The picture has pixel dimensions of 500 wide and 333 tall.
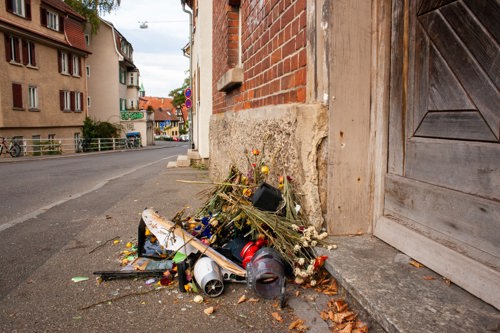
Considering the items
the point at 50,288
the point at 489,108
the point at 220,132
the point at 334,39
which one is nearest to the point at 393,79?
the point at 334,39

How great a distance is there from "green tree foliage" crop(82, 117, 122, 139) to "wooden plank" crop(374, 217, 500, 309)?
102 feet

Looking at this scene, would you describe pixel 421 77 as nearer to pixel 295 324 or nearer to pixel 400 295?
pixel 400 295

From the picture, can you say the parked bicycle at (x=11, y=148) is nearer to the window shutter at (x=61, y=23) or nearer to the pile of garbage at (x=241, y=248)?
the window shutter at (x=61, y=23)

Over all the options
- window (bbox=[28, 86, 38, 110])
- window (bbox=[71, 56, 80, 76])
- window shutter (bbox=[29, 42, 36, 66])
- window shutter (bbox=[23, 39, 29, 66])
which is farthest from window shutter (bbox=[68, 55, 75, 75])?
window shutter (bbox=[23, 39, 29, 66])

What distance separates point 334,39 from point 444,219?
1.26 m

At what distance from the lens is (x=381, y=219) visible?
256cm

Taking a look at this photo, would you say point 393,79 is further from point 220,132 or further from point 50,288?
point 220,132

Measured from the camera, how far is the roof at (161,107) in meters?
92.2

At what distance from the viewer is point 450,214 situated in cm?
197

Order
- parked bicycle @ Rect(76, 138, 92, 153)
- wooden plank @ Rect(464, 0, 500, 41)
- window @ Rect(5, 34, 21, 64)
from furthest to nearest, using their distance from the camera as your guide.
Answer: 1. parked bicycle @ Rect(76, 138, 92, 153)
2. window @ Rect(5, 34, 21, 64)
3. wooden plank @ Rect(464, 0, 500, 41)

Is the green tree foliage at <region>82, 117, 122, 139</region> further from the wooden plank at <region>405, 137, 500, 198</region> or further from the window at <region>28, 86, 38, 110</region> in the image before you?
the wooden plank at <region>405, 137, 500, 198</region>

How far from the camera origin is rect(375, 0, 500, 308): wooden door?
1.75 m

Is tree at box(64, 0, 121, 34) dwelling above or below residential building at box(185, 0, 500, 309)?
above

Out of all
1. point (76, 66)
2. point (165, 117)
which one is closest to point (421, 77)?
point (76, 66)
